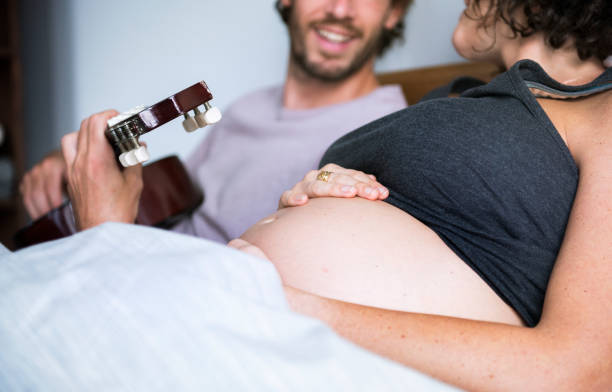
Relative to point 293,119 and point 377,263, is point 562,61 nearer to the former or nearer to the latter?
point 377,263

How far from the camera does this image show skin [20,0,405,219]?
4.30ft

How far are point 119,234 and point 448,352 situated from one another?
36cm

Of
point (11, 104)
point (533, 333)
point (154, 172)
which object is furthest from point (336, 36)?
point (11, 104)

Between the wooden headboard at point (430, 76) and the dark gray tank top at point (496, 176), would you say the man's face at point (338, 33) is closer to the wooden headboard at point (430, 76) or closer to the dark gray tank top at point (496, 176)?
the wooden headboard at point (430, 76)

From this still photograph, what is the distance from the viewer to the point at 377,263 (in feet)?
2.19

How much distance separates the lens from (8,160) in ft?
7.25

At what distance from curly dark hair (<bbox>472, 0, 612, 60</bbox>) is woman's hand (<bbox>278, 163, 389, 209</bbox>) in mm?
371

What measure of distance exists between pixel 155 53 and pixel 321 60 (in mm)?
844

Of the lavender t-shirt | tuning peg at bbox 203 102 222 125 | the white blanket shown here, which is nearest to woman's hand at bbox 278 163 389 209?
tuning peg at bbox 203 102 222 125

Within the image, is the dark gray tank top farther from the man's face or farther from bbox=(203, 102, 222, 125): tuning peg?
the man's face

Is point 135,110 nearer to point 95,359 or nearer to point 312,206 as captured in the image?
point 312,206

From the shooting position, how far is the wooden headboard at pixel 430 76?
1283 millimetres

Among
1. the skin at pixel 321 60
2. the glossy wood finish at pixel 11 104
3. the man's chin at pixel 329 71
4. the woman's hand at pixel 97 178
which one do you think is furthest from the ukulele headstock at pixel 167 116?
the glossy wood finish at pixel 11 104

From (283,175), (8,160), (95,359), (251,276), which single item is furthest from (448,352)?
(8,160)
